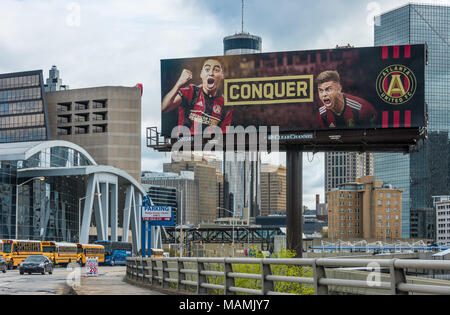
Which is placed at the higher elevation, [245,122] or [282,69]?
[282,69]

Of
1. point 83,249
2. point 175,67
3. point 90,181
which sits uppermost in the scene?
point 175,67

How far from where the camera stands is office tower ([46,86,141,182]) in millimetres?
174750

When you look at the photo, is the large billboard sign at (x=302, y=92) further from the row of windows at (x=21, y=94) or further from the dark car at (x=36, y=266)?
the row of windows at (x=21, y=94)

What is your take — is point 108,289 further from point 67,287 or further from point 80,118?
point 80,118

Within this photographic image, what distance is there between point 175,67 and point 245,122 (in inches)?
241

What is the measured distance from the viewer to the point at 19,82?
16825 centimetres

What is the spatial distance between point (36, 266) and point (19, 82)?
132m

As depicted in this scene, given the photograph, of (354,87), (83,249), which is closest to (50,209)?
(83,249)

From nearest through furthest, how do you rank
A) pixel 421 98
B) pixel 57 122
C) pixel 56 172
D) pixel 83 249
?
pixel 421 98 → pixel 83 249 → pixel 56 172 → pixel 57 122

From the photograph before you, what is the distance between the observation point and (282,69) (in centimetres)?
4562

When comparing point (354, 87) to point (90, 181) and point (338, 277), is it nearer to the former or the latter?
point (338, 277)

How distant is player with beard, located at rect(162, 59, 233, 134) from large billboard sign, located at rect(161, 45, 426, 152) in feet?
0.21

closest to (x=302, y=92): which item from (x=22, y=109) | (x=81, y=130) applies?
(x=22, y=109)

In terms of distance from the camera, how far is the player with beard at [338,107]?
43.9 m
